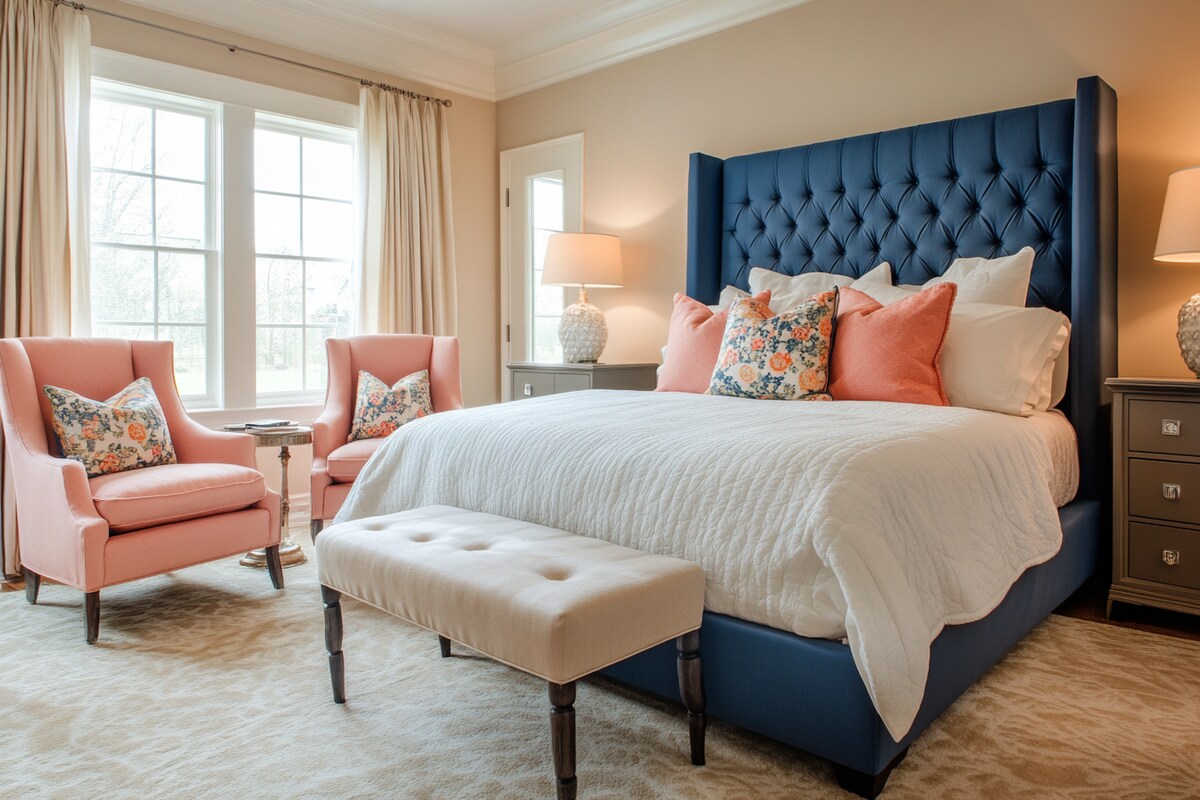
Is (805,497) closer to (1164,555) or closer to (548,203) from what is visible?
(1164,555)

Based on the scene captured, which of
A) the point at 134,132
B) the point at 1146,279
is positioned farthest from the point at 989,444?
the point at 134,132

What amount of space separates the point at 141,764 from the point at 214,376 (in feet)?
8.87

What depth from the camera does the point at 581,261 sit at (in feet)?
14.4

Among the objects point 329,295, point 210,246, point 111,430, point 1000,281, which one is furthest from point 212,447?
point 1000,281

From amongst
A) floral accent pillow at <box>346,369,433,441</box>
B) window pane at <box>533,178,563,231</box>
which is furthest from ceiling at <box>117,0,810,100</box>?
floral accent pillow at <box>346,369,433,441</box>

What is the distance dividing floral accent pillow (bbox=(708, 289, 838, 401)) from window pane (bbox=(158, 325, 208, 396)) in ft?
8.85

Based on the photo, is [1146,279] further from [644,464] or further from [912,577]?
[644,464]

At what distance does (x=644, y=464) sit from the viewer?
203 centimetres

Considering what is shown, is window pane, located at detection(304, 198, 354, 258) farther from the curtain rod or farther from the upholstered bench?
the upholstered bench

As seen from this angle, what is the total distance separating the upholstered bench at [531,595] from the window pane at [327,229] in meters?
2.88

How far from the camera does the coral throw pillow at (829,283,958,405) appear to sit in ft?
8.93

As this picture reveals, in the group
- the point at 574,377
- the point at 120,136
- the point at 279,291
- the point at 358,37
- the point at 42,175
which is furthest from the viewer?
the point at 358,37

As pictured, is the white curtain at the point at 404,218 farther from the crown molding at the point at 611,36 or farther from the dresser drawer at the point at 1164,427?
the dresser drawer at the point at 1164,427

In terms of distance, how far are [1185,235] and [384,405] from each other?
3204 millimetres
